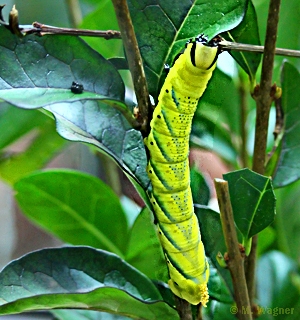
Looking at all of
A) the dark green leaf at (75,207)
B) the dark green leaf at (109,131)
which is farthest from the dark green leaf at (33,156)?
the dark green leaf at (109,131)

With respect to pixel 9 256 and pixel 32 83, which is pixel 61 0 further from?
pixel 9 256

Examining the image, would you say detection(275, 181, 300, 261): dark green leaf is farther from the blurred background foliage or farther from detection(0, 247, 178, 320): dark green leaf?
detection(0, 247, 178, 320): dark green leaf

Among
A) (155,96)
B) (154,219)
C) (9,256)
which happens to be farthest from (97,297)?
(9,256)

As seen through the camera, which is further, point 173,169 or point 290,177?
point 290,177

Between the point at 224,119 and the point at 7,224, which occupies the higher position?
the point at 224,119

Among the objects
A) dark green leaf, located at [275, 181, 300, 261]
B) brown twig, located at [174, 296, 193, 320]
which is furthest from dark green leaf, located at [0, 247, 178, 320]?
dark green leaf, located at [275, 181, 300, 261]

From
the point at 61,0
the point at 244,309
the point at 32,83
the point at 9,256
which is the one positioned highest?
the point at 61,0

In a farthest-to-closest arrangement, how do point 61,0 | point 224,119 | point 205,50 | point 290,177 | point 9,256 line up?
point 9,256 < point 61,0 < point 224,119 < point 290,177 < point 205,50

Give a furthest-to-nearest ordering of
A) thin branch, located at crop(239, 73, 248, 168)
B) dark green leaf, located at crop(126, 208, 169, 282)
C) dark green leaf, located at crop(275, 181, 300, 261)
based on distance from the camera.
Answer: dark green leaf, located at crop(275, 181, 300, 261) < thin branch, located at crop(239, 73, 248, 168) < dark green leaf, located at crop(126, 208, 169, 282)
